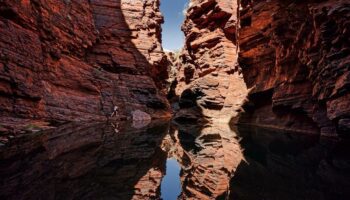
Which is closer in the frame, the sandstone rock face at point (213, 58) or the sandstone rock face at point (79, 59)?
the sandstone rock face at point (79, 59)

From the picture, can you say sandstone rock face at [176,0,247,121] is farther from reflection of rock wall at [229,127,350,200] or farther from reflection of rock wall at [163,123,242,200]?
reflection of rock wall at [229,127,350,200]

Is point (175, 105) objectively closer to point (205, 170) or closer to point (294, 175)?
point (205, 170)

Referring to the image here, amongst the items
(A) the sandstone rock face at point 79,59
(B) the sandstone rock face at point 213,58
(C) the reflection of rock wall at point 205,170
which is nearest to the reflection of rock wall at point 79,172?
(C) the reflection of rock wall at point 205,170

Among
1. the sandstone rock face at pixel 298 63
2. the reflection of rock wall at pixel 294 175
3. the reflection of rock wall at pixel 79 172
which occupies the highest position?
the sandstone rock face at pixel 298 63

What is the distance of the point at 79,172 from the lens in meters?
6.29

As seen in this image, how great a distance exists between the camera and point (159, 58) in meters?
37.1

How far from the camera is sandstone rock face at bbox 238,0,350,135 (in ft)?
42.0

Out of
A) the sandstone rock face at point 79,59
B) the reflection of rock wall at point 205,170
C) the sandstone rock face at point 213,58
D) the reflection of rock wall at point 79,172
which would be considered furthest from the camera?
the sandstone rock face at point 213,58

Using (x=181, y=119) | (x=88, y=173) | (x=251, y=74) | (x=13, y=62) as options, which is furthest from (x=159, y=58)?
(x=88, y=173)

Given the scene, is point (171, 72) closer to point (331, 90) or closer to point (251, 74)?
point (251, 74)

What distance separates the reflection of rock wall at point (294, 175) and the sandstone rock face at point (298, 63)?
377 centimetres

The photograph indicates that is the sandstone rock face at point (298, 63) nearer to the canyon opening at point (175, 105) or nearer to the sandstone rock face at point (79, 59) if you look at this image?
the canyon opening at point (175, 105)

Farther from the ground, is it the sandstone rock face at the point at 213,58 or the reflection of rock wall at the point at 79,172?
the sandstone rock face at the point at 213,58

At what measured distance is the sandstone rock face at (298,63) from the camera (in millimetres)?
12805
